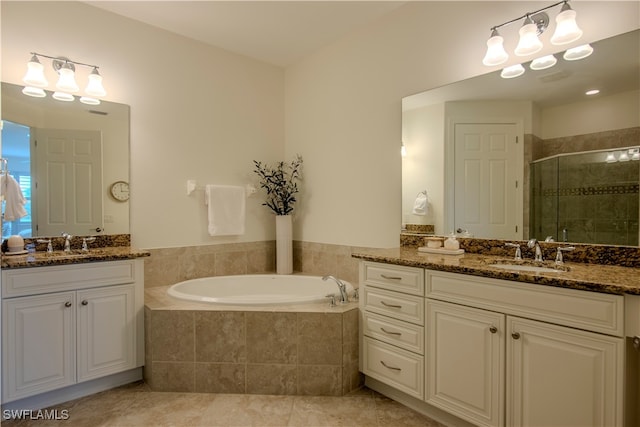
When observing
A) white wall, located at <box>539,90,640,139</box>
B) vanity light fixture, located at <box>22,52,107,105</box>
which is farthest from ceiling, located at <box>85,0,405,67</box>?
white wall, located at <box>539,90,640,139</box>

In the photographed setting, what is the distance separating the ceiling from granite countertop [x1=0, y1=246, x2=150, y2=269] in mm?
1769

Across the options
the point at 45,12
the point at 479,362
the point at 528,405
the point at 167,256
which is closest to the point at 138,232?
the point at 167,256

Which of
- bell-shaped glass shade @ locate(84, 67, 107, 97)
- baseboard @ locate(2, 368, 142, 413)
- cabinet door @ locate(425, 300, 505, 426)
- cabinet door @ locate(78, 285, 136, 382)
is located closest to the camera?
cabinet door @ locate(425, 300, 505, 426)

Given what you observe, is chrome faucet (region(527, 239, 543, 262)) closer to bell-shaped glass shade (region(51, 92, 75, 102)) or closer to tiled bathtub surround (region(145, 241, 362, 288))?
tiled bathtub surround (region(145, 241, 362, 288))

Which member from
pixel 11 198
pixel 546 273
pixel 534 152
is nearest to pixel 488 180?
pixel 534 152

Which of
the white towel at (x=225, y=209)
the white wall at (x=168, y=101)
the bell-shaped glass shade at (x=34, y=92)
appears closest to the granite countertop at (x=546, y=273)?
the white towel at (x=225, y=209)

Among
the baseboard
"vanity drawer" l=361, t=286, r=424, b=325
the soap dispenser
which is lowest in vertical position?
the baseboard

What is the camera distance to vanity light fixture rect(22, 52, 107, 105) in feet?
7.31

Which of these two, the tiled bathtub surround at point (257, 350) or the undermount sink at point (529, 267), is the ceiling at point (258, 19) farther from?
the tiled bathtub surround at point (257, 350)

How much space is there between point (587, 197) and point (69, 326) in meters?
2.97

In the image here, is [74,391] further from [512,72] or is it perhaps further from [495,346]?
[512,72]

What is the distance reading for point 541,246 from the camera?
192 centimetres

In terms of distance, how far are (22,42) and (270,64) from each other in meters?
1.93

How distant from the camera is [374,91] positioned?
9.03 ft
